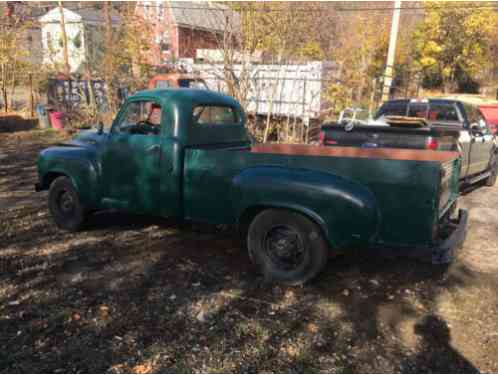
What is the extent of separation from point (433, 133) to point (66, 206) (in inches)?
208

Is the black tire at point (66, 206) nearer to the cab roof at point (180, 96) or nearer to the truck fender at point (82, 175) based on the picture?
the truck fender at point (82, 175)

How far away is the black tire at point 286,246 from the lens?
394 centimetres

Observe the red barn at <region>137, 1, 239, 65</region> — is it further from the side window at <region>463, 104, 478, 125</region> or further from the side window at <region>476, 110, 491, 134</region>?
the side window at <region>476, 110, 491, 134</region>

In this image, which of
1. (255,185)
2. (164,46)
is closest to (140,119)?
(255,185)

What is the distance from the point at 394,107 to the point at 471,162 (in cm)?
216

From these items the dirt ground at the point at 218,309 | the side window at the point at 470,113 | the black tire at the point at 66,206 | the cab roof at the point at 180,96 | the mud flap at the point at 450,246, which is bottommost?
the dirt ground at the point at 218,309

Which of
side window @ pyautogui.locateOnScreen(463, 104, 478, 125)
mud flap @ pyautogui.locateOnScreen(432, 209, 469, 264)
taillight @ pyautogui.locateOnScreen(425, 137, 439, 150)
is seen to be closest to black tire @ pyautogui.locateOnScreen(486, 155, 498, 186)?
side window @ pyautogui.locateOnScreen(463, 104, 478, 125)

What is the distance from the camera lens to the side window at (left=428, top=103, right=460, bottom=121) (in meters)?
8.28

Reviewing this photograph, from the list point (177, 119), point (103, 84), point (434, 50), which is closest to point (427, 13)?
point (434, 50)

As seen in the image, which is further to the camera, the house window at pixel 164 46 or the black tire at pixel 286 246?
the house window at pixel 164 46

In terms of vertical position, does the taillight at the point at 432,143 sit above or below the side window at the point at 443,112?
below

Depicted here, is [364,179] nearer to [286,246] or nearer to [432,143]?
[286,246]

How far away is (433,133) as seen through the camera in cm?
610

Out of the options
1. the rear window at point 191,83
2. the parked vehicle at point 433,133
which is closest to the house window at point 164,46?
the rear window at point 191,83
